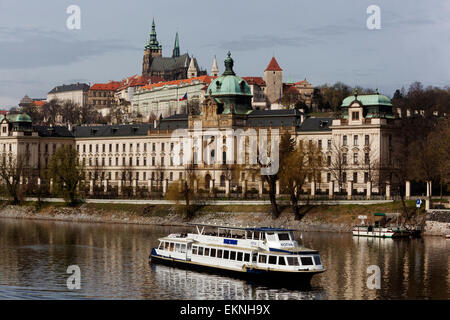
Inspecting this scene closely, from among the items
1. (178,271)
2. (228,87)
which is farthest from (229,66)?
(178,271)

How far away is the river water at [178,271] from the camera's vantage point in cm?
6544

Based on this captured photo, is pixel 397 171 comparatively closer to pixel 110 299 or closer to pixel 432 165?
pixel 432 165

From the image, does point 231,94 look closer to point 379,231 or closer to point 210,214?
point 210,214

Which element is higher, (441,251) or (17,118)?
(17,118)

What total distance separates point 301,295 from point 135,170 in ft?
374

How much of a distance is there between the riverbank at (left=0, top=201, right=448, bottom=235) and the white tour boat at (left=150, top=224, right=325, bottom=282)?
3190 cm

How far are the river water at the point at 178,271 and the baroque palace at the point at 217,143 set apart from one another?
88.3 feet

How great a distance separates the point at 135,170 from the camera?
176250 millimetres

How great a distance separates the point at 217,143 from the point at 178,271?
84702 millimetres

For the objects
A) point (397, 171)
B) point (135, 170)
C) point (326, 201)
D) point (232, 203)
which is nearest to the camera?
point (326, 201)

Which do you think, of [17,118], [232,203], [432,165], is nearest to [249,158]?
[232,203]

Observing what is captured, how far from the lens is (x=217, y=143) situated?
162m

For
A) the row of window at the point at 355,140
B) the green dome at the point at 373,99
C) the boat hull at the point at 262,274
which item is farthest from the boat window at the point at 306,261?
the green dome at the point at 373,99

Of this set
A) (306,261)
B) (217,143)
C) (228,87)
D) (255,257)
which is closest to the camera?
(306,261)
